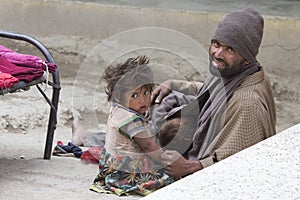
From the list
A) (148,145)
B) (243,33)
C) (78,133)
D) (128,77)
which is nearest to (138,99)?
(128,77)

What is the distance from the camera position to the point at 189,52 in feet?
19.3

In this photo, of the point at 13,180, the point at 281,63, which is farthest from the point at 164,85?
the point at 281,63

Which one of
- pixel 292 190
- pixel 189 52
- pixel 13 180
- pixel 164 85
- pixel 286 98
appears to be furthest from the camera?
pixel 286 98

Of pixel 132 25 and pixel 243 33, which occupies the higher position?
pixel 243 33

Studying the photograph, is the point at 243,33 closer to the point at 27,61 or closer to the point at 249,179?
the point at 27,61

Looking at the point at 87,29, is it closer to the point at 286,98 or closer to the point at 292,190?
the point at 286,98

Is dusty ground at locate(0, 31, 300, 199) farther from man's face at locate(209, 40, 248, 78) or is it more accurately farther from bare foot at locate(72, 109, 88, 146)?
man's face at locate(209, 40, 248, 78)

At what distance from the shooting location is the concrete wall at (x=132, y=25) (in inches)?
252

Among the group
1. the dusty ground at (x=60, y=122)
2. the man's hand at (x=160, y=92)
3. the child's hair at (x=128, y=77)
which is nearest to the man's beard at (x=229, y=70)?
the child's hair at (x=128, y=77)

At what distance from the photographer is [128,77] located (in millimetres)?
4070

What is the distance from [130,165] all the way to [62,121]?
198 cm

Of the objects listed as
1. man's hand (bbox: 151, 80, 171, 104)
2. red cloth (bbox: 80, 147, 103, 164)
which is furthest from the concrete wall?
red cloth (bbox: 80, 147, 103, 164)

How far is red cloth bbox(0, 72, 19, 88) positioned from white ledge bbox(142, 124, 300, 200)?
2054mm

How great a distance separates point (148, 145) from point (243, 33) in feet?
2.42
